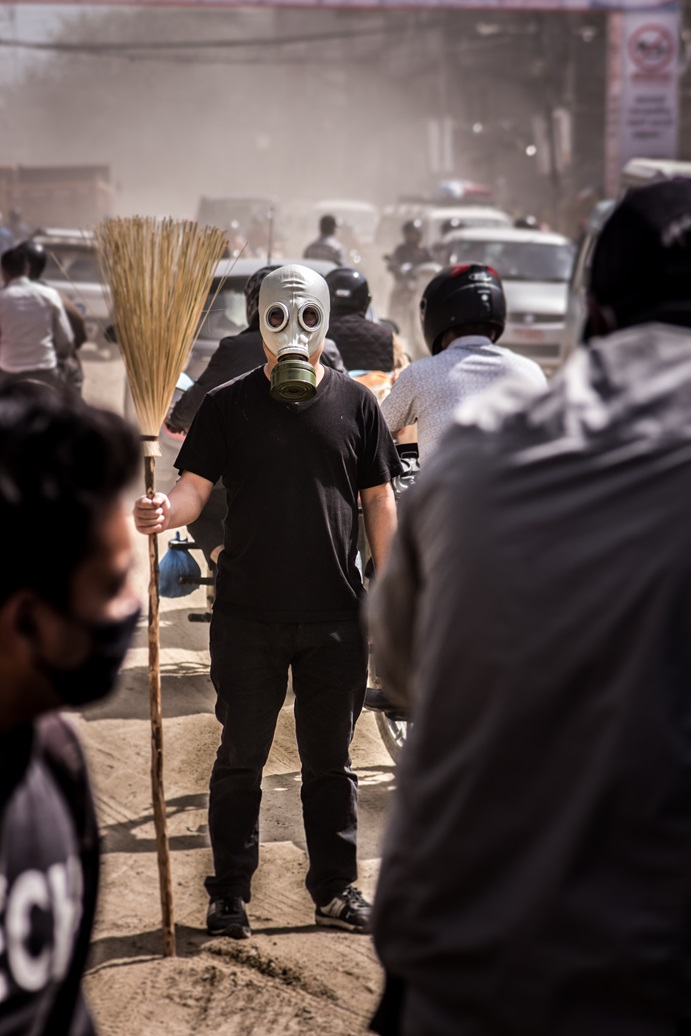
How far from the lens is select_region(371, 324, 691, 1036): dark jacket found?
63.5 inches

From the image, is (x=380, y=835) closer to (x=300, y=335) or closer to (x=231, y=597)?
(x=231, y=597)

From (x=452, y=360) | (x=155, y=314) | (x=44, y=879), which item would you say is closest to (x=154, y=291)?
(x=155, y=314)

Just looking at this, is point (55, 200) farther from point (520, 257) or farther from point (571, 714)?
point (571, 714)

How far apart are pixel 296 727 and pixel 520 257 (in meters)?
15.3

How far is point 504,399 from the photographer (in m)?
1.74

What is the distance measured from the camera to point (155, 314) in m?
4.12

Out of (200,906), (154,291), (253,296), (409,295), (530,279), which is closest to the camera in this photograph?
(154,291)

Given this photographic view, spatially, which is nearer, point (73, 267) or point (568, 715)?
point (568, 715)

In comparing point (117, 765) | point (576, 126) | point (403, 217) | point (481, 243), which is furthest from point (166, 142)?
point (117, 765)

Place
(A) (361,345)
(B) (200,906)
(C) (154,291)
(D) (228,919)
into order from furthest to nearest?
(A) (361,345) < (B) (200,906) < (D) (228,919) < (C) (154,291)

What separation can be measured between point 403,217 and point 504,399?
103 ft

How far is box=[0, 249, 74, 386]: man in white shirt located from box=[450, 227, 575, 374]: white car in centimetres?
881

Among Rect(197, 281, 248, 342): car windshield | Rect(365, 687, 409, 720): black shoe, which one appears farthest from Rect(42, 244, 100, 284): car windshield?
Rect(365, 687, 409, 720): black shoe

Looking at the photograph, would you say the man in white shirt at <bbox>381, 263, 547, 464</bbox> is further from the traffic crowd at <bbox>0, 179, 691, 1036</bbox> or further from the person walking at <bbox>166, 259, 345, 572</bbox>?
the traffic crowd at <bbox>0, 179, 691, 1036</bbox>
